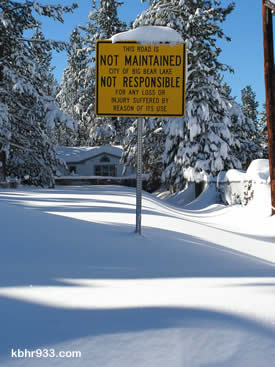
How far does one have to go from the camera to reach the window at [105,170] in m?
44.6

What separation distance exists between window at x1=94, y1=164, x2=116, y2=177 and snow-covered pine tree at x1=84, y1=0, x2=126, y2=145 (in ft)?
12.7

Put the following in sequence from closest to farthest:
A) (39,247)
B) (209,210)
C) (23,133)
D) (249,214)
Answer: (39,247) → (249,214) → (209,210) → (23,133)

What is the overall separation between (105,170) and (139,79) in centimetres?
3957

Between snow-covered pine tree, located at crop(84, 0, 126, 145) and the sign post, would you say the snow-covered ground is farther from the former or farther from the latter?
snow-covered pine tree, located at crop(84, 0, 126, 145)

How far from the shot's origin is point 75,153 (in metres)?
45.2

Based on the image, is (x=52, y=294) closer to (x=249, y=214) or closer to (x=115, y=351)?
(x=115, y=351)

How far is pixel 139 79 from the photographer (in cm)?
557

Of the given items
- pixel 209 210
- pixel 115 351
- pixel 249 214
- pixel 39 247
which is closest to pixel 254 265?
pixel 39 247

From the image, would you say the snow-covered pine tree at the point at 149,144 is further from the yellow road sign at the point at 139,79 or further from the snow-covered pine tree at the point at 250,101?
the snow-covered pine tree at the point at 250,101

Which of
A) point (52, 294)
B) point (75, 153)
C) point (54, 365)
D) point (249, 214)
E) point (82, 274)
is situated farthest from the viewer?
point (75, 153)

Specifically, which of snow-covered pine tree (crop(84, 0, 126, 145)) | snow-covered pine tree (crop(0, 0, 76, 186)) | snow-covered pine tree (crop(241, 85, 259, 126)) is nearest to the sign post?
snow-covered pine tree (crop(0, 0, 76, 186))

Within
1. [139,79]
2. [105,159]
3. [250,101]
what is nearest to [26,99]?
[139,79]

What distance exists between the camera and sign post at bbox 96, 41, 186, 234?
5.51m

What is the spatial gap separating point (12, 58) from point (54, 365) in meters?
20.5
